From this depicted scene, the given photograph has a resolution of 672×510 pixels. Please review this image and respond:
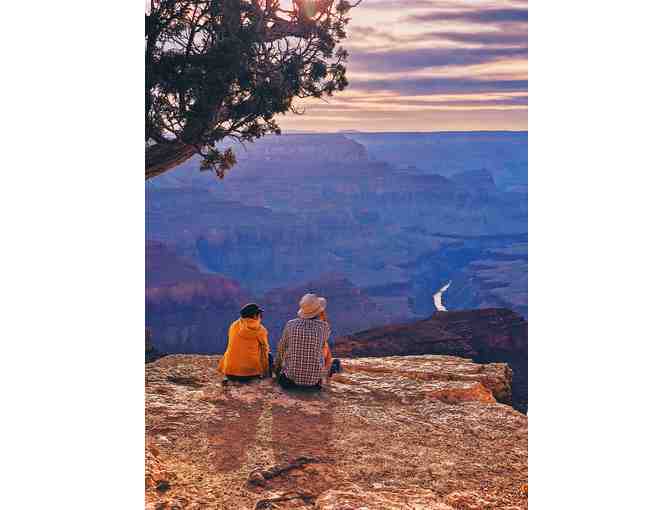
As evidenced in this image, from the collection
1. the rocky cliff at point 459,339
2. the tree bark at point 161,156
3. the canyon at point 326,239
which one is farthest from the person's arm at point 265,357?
the canyon at point 326,239

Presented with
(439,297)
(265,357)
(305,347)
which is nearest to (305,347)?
(305,347)

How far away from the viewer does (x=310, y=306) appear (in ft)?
17.7

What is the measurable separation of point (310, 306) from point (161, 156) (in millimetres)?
2197

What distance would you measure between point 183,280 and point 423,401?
1429 inches

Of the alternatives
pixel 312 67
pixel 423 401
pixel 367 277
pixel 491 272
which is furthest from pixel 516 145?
pixel 367 277

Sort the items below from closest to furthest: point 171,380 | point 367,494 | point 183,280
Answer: point 367,494 → point 171,380 → point 183,280

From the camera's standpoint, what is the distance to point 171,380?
5.97 m

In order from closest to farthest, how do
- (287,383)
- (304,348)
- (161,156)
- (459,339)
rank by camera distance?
(304,348) < (287,383) < (161,156) < (459,339)

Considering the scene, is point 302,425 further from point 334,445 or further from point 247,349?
point 247,349

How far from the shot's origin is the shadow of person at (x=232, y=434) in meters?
4.48

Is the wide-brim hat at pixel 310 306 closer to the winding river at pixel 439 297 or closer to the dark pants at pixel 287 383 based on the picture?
the dark pants at pixel 287 383
